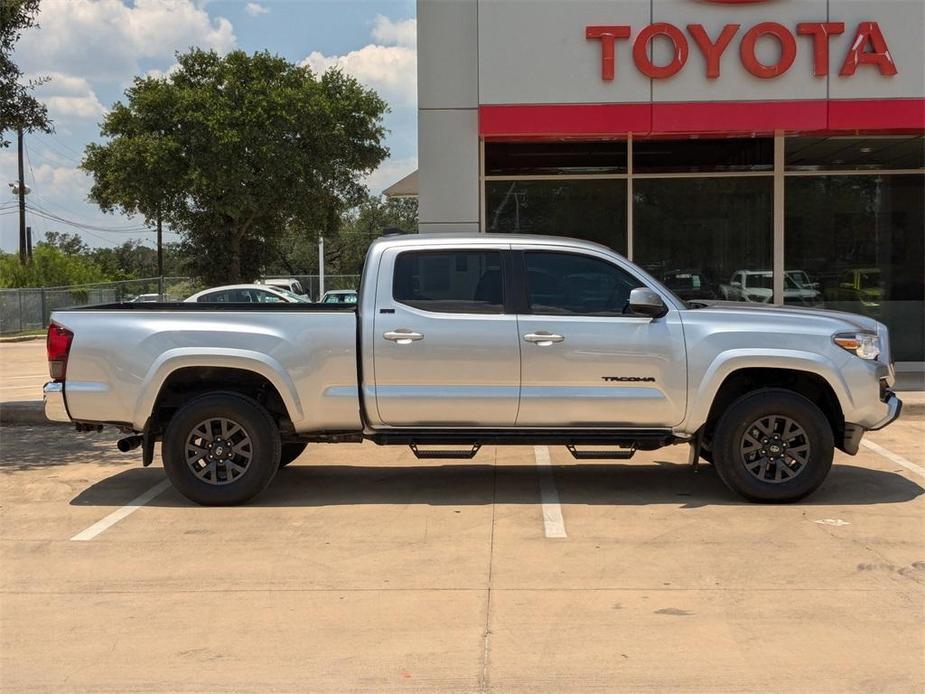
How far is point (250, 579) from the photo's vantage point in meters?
5.57

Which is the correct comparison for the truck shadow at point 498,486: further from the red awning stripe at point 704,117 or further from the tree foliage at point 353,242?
the tree foliage at point 353,242

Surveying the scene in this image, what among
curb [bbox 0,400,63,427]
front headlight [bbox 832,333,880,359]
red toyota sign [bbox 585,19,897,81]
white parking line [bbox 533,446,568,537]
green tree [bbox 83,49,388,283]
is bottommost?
white parking line [bbox 533,446,568,537]

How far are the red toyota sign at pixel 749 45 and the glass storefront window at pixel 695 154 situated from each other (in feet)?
5.65

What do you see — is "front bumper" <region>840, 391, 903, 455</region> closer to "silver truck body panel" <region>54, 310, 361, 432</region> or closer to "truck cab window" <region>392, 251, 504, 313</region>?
"truck cab window" <region>392, 251, 504, 313</region>

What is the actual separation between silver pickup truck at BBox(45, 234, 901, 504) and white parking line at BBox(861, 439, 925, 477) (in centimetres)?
163

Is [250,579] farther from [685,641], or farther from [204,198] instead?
[204,198]

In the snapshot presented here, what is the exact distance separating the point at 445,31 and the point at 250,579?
349 inches

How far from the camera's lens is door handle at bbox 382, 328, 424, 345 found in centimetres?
694

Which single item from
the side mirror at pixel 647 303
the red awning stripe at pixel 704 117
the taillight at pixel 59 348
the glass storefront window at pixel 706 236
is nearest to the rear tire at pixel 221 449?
the taillight at pixel 59 348

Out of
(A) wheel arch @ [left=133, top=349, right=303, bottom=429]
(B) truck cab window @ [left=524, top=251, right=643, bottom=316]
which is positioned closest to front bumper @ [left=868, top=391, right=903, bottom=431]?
(B) truck cab window @ [left=524, top=251, right=643, bottom=316]

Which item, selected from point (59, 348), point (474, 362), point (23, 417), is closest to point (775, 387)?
point (474, 362)

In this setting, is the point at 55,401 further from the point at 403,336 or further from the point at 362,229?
the point at 362,229

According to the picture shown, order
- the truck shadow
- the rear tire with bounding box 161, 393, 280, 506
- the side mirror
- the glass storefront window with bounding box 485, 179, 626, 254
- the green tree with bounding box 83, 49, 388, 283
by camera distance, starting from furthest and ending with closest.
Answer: the green tree with bounding box 83, 49, 388, 283 → the glass storefront window with bounding box 485, 179, 626, 254 → the truck shadow → the rear tire with bounding box 161, 393, 280, 506 → the side mirror

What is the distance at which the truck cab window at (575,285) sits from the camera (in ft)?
23.2
